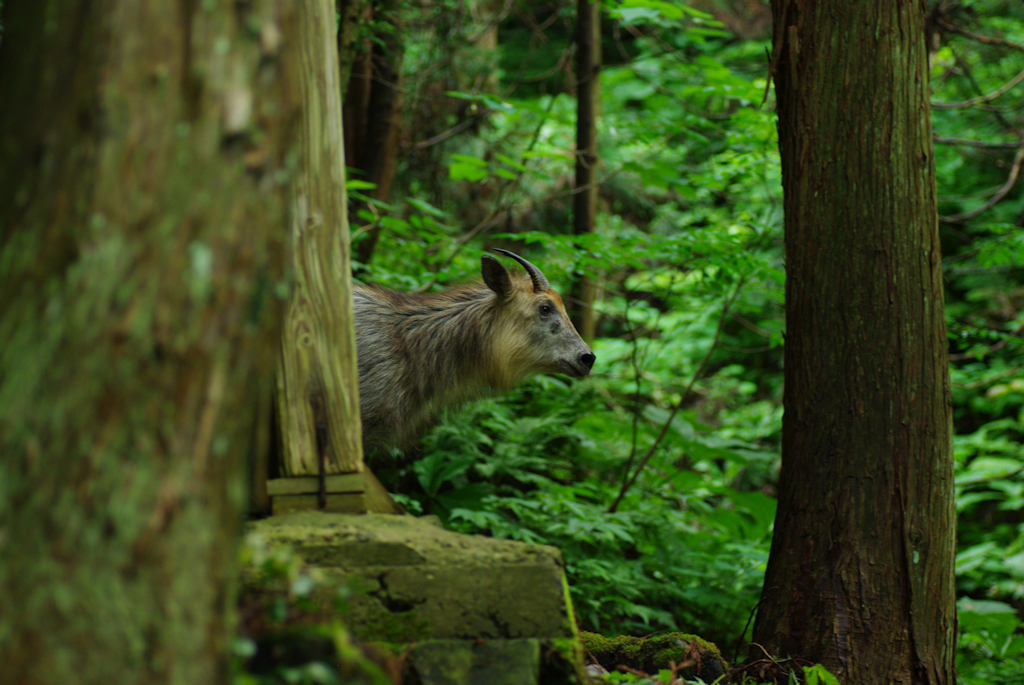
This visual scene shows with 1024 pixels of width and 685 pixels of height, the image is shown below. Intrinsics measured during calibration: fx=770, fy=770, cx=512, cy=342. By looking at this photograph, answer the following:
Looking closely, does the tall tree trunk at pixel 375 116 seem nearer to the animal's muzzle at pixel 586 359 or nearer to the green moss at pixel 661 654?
the animal's muzzle at pixel 586 359

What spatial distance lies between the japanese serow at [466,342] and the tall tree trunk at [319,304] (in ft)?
8.41

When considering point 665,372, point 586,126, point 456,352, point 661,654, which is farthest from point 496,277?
point 665,372

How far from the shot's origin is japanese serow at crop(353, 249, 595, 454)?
18.0 feet

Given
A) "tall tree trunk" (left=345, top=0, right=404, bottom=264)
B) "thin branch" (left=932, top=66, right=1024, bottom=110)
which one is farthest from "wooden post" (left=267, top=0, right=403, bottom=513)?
"thin branch" (left=932, top=66, right=1024, bottom=110)

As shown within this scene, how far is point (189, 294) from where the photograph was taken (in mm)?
1520

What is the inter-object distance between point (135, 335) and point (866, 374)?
3426mm

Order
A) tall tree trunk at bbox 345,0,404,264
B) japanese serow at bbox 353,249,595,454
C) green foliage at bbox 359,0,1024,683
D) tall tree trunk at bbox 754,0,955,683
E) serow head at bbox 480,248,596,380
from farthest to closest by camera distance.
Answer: tall tree trunk at bbox 345,0,404,264 → green foliage at bbox 359,0,1024,683 → serow head at bbox 480,248,596,380 → japanese serow at bbox 353,249,595,454 → tall tree trunk at bbox 754,0,955,683

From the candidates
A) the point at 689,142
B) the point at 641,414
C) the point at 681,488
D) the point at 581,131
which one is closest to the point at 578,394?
the point at 641,414

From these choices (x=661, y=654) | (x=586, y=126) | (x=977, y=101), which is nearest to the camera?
(x=661, y=654)

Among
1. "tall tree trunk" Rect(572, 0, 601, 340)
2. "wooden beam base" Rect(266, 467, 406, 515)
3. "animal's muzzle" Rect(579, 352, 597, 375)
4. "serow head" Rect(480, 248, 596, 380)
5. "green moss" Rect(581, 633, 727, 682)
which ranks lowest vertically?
"green moss" Rect(581, 633, 727, 682)

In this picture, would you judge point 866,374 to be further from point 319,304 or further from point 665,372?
point 665,372

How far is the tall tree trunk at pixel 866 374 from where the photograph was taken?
3.75 metres

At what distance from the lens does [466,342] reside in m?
5.63

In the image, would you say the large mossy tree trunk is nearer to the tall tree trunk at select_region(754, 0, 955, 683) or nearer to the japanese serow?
the tall tree trunk at select_region(754, 0, 955, 683)
